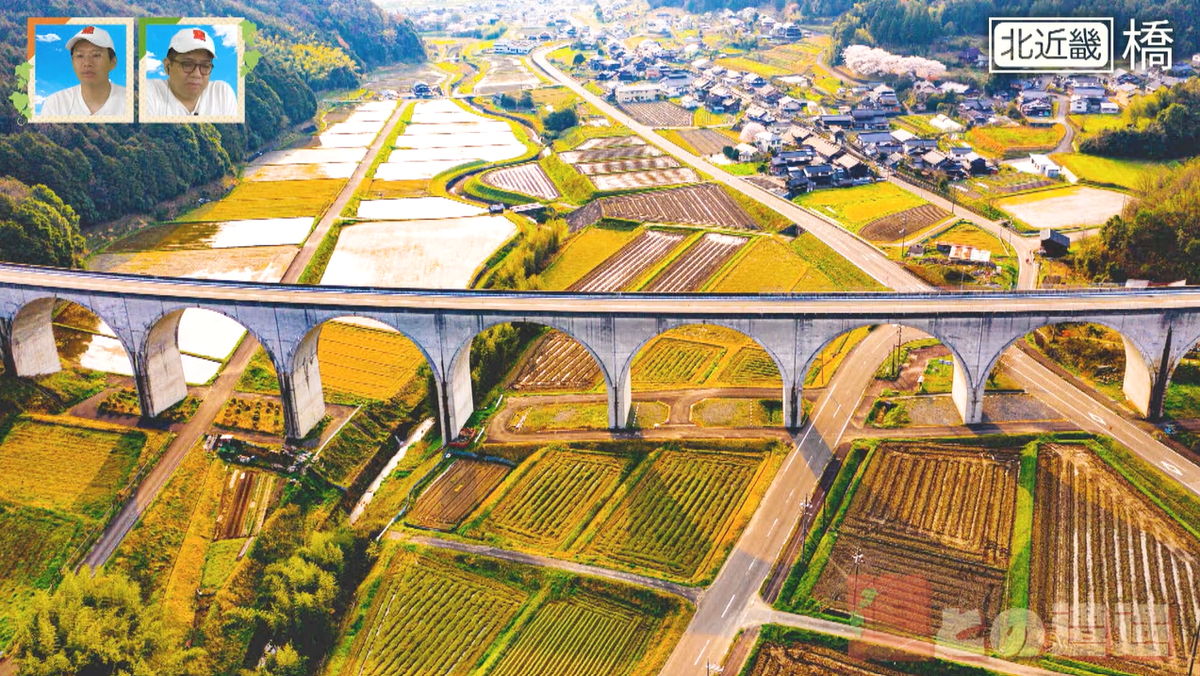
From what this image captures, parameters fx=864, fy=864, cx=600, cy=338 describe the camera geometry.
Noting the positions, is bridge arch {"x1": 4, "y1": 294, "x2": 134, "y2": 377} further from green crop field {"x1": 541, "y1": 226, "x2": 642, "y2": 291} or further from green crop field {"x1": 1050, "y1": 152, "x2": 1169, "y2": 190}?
green crop field {"x1": 1050, "y1": 152, "x2": 1169, "y2": 190}

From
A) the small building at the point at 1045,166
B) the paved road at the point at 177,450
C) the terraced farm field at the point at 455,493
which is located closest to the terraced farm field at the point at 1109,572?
the terraced farm field at the point at 455,493

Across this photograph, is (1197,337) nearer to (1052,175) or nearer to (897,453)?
(897,453)

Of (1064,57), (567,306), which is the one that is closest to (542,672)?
(567,306)

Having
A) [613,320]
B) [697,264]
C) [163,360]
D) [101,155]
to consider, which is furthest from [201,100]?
[613,320]

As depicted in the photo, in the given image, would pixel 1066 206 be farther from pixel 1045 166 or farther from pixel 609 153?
pixel 609 153

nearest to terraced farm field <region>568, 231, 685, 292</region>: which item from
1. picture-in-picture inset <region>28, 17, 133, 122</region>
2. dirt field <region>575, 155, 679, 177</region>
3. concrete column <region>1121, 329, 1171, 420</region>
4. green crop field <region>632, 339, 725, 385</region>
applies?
green crop field <region>632, 339, 725, 385</region>

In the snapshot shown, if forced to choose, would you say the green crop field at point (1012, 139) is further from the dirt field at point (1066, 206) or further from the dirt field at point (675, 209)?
the dirt field at point (675, 209)
